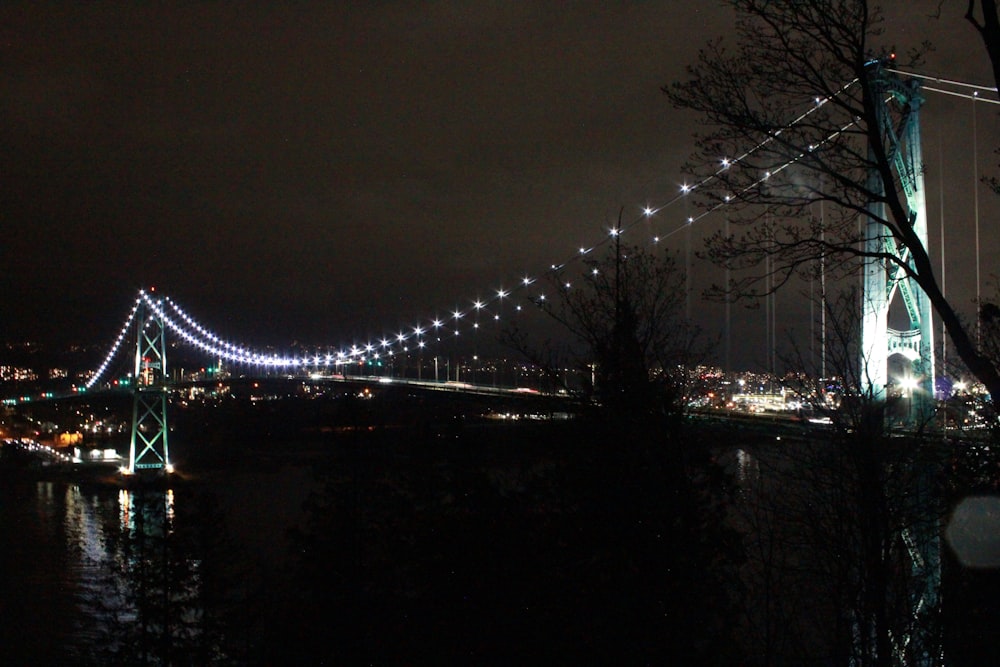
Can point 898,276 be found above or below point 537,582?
above

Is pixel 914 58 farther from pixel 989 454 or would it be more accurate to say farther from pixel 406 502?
pixel 406 502

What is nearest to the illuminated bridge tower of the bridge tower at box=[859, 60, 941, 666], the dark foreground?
the dark foreground

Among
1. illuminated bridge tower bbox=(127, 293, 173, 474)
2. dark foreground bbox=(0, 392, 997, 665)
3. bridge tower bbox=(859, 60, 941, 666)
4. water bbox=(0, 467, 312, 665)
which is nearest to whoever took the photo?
bridge tower bbox=(859, 60, 941, 666)

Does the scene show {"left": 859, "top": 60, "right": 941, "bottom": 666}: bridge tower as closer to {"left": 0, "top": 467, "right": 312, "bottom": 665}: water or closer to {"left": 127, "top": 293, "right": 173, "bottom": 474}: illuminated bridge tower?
{"left": 0, "top": 467, "right": 312, "bottom": 665}: water

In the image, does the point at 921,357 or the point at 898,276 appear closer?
the point at 898,276

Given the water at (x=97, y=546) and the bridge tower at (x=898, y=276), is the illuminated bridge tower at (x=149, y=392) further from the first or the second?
the bridge tower at (x=898, y=276)

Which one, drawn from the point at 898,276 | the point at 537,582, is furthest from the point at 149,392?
the point at 898,276

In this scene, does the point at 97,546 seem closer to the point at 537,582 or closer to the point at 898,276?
the point at 537,582
